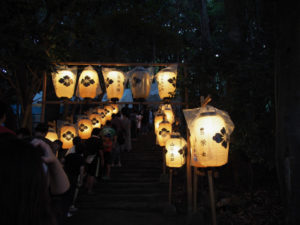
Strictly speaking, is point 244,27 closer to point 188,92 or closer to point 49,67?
point 188,92

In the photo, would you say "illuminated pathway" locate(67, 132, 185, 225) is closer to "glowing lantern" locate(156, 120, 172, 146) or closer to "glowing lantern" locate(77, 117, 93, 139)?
"glowing lantern" locate(156, 120, 172, 146)

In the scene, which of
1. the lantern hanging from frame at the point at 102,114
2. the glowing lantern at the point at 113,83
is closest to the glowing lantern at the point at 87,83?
the glowing lantern at the point at 113,83

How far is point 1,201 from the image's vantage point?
119 cm

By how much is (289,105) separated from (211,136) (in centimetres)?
182

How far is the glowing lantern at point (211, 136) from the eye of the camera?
4.57 m

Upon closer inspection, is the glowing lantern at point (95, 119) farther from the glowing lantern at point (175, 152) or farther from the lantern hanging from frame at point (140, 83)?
the glowing lantern at point (175, 152)

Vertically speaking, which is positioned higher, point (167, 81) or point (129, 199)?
point (167, 81)

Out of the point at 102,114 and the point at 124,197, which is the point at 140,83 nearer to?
the point at 124,197

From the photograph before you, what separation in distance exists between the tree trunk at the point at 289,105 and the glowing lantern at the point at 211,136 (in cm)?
128

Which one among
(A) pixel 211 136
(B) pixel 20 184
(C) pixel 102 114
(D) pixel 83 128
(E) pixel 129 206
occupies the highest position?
(C) pixel 102 114

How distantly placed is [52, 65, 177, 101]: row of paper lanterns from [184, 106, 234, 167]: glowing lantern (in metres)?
2.41

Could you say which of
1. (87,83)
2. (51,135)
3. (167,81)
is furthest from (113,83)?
(51,135)

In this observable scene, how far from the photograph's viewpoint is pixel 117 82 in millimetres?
7426

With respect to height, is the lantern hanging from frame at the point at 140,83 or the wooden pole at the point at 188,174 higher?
the lantern hanging from frame at the point at 140,83
